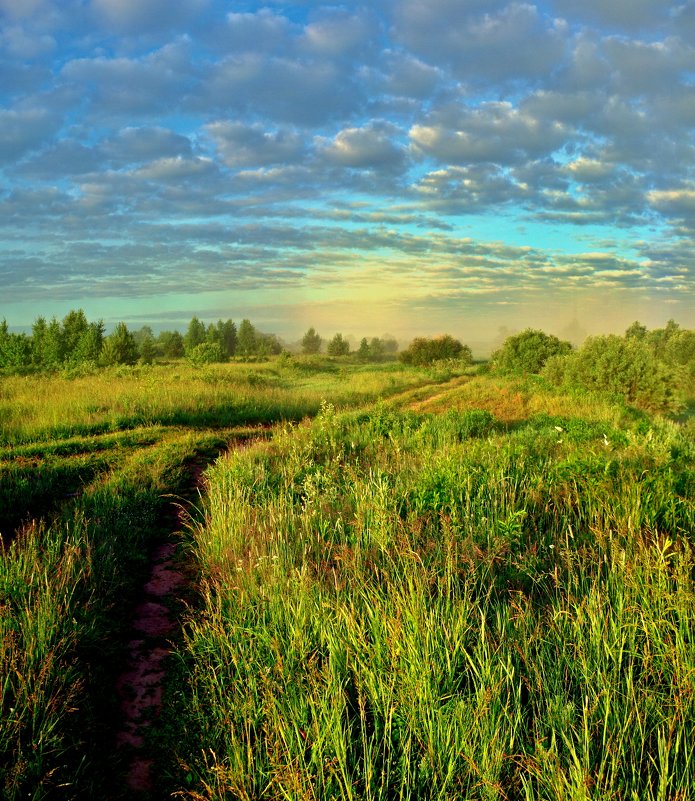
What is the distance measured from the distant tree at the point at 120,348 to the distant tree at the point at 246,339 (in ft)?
77.9

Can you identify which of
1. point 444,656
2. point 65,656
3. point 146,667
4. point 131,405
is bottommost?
point 146,667

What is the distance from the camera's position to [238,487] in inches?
295

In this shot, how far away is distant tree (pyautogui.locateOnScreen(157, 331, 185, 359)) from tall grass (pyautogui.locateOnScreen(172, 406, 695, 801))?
70343 millimetres

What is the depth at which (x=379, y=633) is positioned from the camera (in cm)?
354

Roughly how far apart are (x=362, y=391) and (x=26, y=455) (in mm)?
16676

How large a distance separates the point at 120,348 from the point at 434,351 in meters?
31.1

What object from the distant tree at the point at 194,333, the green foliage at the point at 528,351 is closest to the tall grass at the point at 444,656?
the green foliage at the point at 528,351

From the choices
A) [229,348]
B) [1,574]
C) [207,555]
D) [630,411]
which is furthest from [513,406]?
[229,348]

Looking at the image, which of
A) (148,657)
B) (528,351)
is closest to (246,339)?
(528,351)

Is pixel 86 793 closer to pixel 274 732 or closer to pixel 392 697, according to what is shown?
pixel 274 732

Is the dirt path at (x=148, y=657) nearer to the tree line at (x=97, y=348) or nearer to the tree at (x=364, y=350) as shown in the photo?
the tree line at (x=97, y=348)

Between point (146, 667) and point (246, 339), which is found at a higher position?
point (246, 339)

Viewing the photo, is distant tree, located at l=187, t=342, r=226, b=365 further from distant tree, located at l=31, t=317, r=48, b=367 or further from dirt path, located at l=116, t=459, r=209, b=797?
dirt path, located at l=116, t=459, r=209, b=797

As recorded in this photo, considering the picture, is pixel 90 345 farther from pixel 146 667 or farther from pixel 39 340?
pixel 146 667
